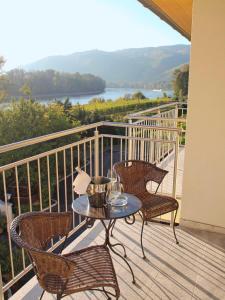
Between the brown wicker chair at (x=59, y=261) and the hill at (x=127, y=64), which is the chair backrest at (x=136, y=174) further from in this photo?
the hill at (x=127, y=64)

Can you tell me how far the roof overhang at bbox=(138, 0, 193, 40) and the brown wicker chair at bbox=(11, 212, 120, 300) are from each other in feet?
10.3

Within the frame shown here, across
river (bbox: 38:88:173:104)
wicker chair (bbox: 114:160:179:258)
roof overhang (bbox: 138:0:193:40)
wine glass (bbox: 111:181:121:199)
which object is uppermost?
roof overhang (bbox: 138:0:193:40)

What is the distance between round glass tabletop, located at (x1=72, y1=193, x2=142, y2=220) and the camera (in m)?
2.29

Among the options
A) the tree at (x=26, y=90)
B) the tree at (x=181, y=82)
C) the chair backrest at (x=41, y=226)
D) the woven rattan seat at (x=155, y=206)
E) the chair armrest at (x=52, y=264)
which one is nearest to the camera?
the chair armrest at (x=52, y=264)

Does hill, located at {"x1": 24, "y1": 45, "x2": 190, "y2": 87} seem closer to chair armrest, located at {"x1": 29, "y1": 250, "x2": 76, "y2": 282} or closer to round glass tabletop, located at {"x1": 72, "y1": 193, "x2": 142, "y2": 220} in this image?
round glass tabletop, located at {"x1": 72, "y1": 193, "x2": 142, "y2": 220}

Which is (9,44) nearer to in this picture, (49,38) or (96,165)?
(49,38)

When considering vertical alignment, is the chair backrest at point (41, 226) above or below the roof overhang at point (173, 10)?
below

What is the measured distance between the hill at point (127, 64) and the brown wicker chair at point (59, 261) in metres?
14.5

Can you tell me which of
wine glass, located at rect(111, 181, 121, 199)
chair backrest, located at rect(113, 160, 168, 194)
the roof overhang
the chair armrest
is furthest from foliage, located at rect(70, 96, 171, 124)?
the chair armrest

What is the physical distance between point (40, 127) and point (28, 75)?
451 cm

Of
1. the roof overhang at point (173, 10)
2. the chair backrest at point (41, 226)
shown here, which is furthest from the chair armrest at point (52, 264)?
the roof overhang at point (173, 10)

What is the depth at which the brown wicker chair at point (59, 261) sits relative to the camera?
1709 millimetres

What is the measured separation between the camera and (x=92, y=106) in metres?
14.1

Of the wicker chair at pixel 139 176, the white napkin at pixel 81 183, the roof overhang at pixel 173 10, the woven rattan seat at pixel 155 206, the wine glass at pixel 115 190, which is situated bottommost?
the woven rattan seat at pixel 155 206
